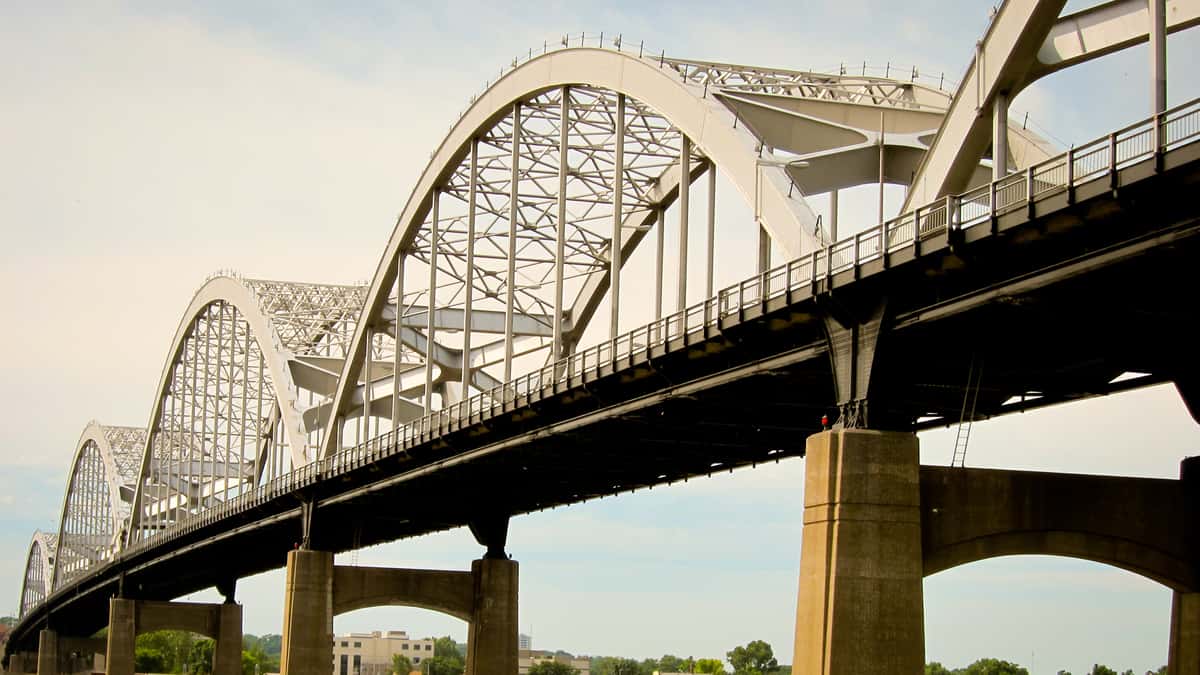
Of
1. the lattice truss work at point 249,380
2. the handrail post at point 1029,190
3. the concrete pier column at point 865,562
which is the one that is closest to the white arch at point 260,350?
the lattice truss work at point 249,380

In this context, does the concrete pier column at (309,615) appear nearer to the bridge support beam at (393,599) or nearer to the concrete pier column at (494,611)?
the bridge support beam at (393,599)

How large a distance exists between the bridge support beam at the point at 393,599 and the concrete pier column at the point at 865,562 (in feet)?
128

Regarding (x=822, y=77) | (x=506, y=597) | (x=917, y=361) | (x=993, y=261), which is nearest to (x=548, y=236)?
(x=506, y=597)

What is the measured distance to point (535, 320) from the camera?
78.9 m

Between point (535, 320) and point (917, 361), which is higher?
point (535, 320)

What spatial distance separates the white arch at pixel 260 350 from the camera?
289 feet

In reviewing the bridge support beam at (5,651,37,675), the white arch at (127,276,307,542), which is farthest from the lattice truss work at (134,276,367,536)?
the bridge support beam at (5,651,37,675)

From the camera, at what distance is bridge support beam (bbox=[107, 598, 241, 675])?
113 meters

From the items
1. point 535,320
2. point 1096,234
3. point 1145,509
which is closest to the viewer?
point 1096,234

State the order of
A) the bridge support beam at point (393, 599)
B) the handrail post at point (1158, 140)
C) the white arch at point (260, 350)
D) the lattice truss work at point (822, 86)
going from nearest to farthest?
the handrail post at point (1158, 140) < the lattice truss work at point (822, 86) < the bridge support beam at point (393, 599) < the white arch at point (260, 350)

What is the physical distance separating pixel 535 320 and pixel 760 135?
105 ft

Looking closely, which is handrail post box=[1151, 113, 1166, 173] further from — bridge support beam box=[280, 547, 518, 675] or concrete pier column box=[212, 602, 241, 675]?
concrete pier column box=[212, 602, 241, 675]

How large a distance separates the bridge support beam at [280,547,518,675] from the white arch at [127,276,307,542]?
8448 mm

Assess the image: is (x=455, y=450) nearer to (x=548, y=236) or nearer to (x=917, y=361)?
(x=548, y=236)
